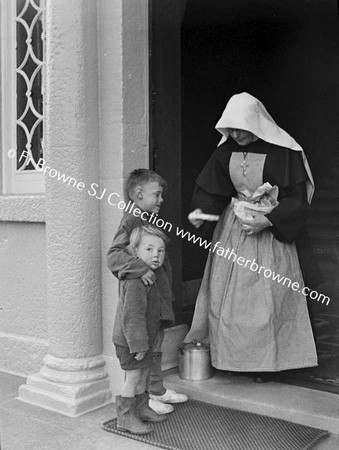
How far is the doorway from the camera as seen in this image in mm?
4496

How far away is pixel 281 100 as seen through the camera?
7.52 metres

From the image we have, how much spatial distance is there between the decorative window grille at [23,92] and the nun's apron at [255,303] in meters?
1.66

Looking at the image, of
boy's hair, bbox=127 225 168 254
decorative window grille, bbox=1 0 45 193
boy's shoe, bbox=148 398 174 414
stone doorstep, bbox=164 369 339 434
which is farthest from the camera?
decorative window grille, bbox=1 0 45 193

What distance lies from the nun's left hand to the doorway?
2.29 ft

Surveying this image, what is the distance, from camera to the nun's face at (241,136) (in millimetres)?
4098

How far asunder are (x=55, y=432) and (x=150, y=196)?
4.94 ft

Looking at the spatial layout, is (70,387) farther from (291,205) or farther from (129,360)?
(291,205)

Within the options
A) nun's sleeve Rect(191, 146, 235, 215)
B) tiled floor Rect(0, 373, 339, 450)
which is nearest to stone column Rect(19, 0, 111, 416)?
tiled floor Rect(0, 373, 339, 450)

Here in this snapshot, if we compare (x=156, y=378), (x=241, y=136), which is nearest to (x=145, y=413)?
(x=156, y=378)

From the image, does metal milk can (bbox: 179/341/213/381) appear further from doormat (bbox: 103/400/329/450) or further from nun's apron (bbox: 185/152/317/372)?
doormat (bbox: 103/400/329/450)

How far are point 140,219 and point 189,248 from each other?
68.5 inches

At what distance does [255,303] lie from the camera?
4.06 metres

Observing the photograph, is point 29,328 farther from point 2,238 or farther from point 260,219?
point 260,219

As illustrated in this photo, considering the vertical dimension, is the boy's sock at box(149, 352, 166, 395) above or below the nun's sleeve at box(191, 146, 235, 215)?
below
